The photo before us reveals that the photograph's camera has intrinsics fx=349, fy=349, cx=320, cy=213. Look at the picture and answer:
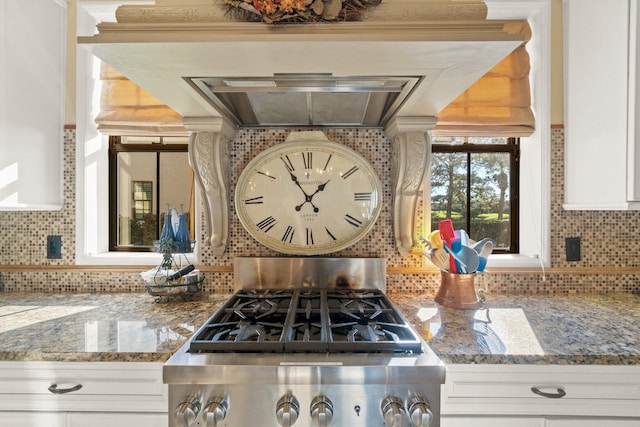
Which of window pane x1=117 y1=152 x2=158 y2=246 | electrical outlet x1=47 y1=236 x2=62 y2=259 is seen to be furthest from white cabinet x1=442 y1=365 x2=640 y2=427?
electrical outlet x1=47 y1=236 x2=62 y2=259

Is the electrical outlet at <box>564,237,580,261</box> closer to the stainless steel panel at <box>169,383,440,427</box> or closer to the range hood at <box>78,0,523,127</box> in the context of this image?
the range hood at <box>78,0,523,127</box>

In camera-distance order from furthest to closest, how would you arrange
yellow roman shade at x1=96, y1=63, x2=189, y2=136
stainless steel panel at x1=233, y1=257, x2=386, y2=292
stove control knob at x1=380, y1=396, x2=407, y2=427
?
1. yellow roman shade at x1=96, y1=63, x2=189, y2=136
2. stainless steel panel at x1=233, y1=257, x2=386, y2=292
3. stove control knob at x1=380, y1=396, x2=407, y2=427

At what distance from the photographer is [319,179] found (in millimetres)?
1722

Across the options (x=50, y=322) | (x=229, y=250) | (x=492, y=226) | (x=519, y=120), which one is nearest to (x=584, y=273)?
(x=492, y=226)

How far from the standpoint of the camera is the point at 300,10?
925 millimetres

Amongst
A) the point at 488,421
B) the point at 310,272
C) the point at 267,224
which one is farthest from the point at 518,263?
the point at 267,224

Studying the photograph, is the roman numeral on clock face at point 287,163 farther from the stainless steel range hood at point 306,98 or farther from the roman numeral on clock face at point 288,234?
the roman numeral on clock face at point 288,234

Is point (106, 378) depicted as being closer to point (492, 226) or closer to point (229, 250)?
point (229, 250)

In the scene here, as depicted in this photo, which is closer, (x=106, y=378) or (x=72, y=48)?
(x=106, y=378)

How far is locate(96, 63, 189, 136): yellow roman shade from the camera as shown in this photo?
70.2 inches

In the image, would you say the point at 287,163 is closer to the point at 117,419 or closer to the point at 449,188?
the point at 449,188

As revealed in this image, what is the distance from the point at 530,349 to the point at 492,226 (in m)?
1.04

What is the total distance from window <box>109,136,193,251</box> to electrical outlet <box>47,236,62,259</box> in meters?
0.26

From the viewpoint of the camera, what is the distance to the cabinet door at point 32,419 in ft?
3.52
